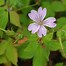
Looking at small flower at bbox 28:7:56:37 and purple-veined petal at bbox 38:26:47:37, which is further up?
small flower at bbox 28:7:56:37

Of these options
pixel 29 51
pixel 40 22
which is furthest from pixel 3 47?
pixel 40 22

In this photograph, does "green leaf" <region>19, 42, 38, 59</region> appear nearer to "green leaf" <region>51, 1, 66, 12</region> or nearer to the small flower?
the small flower

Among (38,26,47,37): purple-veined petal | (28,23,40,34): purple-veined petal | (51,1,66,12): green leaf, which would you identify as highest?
(51,1,66,12): green leaf

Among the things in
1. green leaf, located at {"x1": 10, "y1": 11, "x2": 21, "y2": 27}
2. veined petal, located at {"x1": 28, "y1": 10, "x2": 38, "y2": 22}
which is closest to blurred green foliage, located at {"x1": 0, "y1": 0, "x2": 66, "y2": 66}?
green leaf, located at {"x1": 10, "y1": 11, "x2": 21, "y2": 27}

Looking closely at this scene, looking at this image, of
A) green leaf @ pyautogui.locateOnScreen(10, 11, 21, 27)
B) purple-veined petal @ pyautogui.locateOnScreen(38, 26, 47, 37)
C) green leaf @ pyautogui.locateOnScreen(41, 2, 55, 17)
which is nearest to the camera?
purple-veined petal @ pyautogui.locateOnScreen(38, 26, 47, 37)

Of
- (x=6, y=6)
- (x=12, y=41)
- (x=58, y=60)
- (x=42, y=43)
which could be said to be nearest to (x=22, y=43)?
(x=12, y=41)

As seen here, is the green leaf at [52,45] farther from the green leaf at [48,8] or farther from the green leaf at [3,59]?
the green leaf at [48,8]

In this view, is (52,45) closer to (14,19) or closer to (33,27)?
(33,27)

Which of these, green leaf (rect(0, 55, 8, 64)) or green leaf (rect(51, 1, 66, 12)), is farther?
green leaf (rect(51, 1, 66, 12))

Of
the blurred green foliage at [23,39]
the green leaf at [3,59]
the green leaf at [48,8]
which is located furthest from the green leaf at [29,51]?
the green leaf at [48,8]
